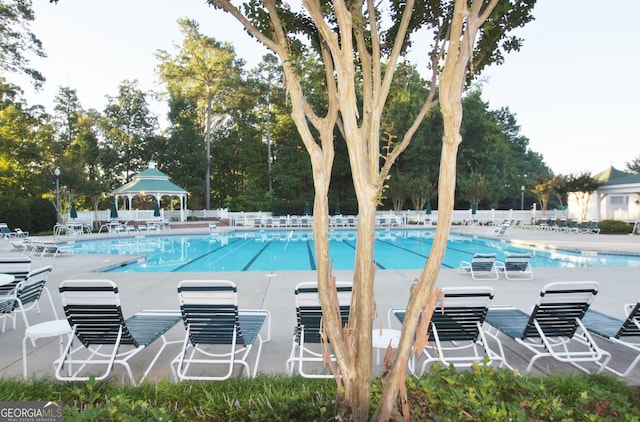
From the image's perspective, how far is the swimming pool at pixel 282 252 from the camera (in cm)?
1150

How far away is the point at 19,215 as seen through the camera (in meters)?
20.2

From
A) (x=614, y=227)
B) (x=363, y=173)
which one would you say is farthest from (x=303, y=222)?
(x=363, y=173)

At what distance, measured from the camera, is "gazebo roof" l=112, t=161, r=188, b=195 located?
25250 millimetres

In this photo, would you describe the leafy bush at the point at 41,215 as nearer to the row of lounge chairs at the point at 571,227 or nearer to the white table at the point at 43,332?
the white table at the point at 43,332

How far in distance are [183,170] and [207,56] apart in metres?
9.92

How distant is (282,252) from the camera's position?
47.9ft

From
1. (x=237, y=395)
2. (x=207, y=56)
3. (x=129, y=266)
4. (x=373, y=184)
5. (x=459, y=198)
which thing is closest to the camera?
(x=373, y=184)

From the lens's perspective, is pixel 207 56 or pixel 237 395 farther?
pixel 207 56

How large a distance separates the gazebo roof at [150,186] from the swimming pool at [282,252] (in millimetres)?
6701

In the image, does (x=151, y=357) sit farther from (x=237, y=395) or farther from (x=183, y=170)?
(x=183, y=170)

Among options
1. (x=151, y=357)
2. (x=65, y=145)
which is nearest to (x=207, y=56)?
(x=65, y=145)

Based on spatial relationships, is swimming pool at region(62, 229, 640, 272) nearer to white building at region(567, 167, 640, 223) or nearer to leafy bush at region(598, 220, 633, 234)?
leafy bush at region(598, 220, 633, 234)

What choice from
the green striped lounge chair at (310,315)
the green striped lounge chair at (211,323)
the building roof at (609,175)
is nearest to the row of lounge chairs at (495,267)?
the green striped lounge chair at (310,315)

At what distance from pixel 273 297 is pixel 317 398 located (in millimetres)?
3586
